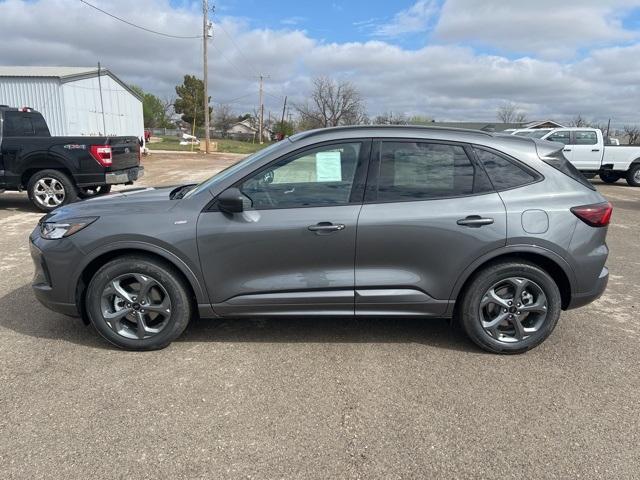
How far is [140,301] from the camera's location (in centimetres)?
352

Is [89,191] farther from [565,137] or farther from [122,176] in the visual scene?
[565,137]

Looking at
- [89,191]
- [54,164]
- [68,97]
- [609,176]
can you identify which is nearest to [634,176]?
[609,176]

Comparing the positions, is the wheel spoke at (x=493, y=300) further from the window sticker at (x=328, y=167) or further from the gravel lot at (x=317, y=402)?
the window sticker at (x=328, y=167)

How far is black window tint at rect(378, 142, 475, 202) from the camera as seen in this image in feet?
11.5

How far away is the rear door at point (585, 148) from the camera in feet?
53.8

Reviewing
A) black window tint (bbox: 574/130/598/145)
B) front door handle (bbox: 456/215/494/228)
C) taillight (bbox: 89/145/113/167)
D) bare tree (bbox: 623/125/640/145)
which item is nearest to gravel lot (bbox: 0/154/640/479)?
front door handle (bbox: 456/215/494/228)

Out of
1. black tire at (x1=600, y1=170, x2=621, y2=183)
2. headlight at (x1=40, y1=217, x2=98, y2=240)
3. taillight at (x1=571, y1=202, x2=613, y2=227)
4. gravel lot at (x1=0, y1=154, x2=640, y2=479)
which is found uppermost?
taillight at (x1=571, y1=202, x2=613, y2=227)

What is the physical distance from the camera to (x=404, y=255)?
345 cm

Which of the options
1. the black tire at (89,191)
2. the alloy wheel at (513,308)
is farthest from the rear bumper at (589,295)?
the black tire at (89,191)

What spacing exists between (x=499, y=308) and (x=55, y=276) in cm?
334

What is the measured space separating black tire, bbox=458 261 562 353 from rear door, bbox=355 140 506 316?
16 centimetres

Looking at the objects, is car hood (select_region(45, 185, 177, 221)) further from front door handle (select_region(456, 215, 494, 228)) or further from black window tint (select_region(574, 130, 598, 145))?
black window tint (select_region(574, 130, 598, 145))

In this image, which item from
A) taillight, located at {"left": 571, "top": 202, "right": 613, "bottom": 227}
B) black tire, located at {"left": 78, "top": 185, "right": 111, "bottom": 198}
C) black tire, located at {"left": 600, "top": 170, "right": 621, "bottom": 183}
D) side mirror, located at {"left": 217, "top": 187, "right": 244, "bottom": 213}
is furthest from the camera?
black tire, located at {"left": 600, "top": 170, "right": 621, "bottom": 183}

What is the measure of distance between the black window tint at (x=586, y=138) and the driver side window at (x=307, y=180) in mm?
15785
